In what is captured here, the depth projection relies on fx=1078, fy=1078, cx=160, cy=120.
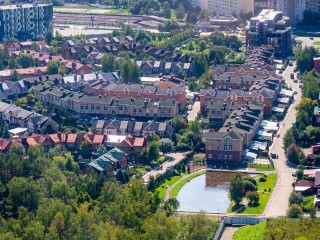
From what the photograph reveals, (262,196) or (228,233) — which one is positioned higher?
(262,196)

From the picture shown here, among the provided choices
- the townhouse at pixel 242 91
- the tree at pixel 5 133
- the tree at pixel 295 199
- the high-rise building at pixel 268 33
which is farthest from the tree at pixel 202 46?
the tree at pixel 295 199

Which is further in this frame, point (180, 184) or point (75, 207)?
point (180, 184)

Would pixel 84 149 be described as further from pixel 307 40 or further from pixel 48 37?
pixel 307 40

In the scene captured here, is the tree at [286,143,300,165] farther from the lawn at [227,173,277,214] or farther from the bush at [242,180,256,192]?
the bush at [242,180,256,192]

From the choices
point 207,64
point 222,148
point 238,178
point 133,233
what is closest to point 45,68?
point 207,64

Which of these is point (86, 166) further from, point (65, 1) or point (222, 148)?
point (65, 1)

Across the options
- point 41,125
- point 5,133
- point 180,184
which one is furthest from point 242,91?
point 5,133

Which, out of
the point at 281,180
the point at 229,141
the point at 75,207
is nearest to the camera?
the point at 75,207
